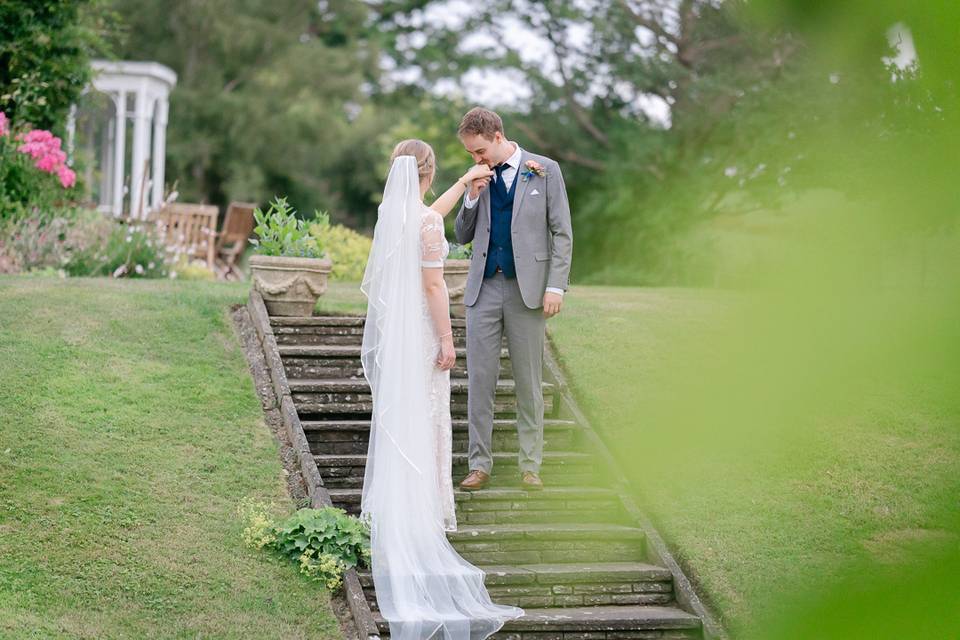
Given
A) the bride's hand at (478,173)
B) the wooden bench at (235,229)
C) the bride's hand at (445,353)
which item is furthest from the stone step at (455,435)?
the wooden bench at (235,229)

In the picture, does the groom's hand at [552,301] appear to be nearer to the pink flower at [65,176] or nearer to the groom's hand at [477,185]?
the groom's hand at [477,185]

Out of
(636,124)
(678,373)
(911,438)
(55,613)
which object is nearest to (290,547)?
(55,613)

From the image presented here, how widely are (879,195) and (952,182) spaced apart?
2.3 inches

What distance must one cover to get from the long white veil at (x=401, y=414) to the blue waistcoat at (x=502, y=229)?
23.1 inches

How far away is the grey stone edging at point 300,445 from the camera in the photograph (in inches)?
Result: 208

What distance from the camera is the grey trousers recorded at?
625 cm

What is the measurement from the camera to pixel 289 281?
323 inches

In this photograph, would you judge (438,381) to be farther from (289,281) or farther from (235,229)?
(235,229)

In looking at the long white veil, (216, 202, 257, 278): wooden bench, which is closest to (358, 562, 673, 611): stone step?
the long white veil

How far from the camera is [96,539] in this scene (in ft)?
18.5

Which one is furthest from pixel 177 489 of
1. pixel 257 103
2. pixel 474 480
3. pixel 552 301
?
pixel 257 103

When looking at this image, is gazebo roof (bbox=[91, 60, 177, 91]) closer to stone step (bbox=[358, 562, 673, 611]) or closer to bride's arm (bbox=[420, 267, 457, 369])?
bride's arm (bbox=[420, 267, 457, 369])

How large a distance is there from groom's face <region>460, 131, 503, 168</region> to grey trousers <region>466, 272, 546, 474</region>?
2.09 ft

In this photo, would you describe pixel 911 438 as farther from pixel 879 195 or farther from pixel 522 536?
pixel 879 195
